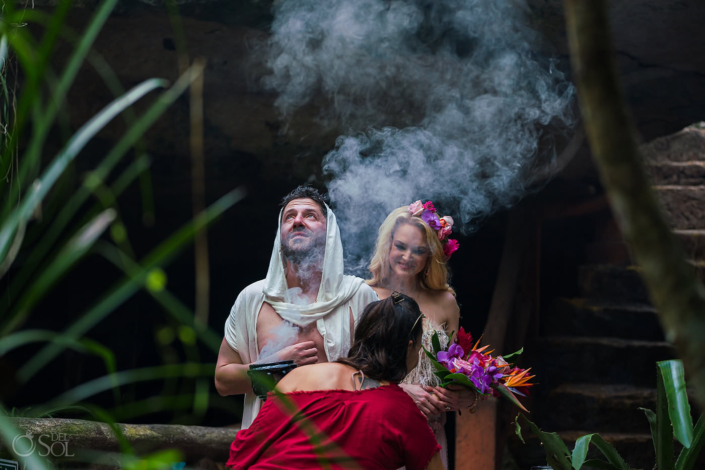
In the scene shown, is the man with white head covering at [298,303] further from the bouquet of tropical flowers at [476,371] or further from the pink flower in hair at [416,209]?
the pink flower in hair at [416,209]

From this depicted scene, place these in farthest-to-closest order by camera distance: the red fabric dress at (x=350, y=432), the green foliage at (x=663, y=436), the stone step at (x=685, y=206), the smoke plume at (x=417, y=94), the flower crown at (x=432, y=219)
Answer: the stone step at (x=685, y=206), the smoke plume at (x=417, y=94), the flower crown at (x=432, y=219), the green foliage at (x=663, y=436), the red fabric dress at (x=350, y=432)

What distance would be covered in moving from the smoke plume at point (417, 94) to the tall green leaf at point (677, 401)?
76.2 inches

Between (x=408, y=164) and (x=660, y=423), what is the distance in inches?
90.0

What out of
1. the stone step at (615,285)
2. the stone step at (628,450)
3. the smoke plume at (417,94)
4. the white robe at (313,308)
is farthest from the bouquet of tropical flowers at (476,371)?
the stone step at (615,285)

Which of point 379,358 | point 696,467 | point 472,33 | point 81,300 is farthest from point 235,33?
point 696,467

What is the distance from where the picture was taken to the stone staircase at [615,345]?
503 cm

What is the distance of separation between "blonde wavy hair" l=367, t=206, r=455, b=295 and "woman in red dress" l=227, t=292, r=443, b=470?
85 cm

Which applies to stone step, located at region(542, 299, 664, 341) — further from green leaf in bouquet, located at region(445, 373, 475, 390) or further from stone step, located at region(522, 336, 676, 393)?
green leaf in bouquet, located at region(445, 373, 475, 390)

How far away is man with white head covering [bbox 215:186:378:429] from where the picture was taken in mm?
2682

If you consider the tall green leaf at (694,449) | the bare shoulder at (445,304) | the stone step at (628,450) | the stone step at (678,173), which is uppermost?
the stone step at (678,173)

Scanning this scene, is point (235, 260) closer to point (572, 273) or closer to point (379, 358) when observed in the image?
point (572, 273)

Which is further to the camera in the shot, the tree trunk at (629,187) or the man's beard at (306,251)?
the man's beard at (306,251)

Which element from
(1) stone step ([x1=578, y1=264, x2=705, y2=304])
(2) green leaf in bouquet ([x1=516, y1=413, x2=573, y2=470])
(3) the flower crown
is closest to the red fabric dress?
(2) green leaf in bouquet ([x1=516, y1=413, x2=573, y2=470])

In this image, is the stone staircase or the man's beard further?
the stone staircase
